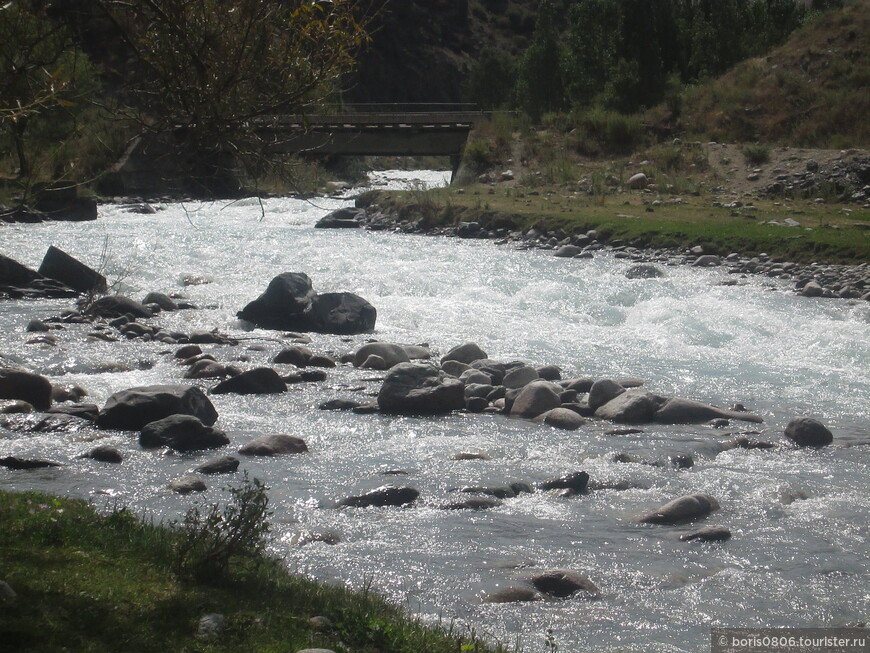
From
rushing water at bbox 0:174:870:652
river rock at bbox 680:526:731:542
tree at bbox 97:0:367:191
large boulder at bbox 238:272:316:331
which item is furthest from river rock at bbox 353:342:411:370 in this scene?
tree at bbox 97:0:367:191

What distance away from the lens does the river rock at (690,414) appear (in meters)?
11.9

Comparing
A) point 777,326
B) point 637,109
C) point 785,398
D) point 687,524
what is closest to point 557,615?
point 687,524

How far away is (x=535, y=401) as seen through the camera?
12352 mm

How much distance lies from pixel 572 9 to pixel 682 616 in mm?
54177

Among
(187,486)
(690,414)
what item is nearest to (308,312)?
(690,414)

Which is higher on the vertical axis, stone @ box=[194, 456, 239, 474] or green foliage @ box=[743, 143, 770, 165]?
green foliage @ box=[743, 143, 770, 165]

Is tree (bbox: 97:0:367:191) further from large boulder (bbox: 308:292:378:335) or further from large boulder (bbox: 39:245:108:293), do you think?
large boulder (bbox: 39:245:108:293)

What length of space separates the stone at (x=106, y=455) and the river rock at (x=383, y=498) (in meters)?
2.48

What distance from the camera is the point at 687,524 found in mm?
8453

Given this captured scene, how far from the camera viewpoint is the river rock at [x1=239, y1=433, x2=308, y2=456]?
10359 millimetres

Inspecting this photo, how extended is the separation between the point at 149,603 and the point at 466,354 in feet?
31.6

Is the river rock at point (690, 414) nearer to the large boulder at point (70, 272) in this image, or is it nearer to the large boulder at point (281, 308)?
the large boulder at point (281, 308)

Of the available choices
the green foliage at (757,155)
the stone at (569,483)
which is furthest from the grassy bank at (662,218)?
the stone at (569,483)

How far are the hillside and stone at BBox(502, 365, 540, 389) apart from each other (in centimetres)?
2393
